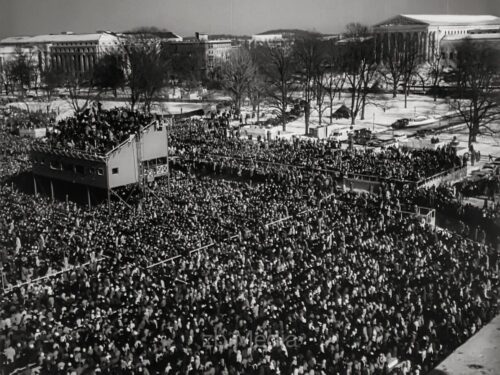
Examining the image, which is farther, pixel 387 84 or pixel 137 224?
pixel 387 84

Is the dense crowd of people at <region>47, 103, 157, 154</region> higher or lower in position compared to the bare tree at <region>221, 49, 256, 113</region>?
lower

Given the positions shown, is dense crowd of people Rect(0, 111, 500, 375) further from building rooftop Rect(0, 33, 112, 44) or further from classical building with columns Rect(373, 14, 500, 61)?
building rooftop Rect(0, 33, 112, 44)

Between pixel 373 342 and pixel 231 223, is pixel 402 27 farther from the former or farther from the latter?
pixel 373 342

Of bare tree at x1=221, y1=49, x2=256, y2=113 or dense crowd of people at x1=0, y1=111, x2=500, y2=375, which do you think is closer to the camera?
dense crowd of people at x1=0, y1=111, x2=500, y2=375

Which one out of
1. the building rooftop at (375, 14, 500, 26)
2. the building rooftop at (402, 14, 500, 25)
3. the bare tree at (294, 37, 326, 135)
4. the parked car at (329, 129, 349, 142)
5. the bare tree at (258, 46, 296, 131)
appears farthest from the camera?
the building rooftop at (402, 14, 500, 25)

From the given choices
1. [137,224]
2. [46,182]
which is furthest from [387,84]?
[137,224]

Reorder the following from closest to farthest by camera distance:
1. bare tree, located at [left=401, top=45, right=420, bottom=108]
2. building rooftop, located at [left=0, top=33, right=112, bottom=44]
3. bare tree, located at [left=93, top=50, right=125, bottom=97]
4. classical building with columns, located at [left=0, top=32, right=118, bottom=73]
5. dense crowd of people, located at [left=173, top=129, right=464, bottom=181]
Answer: dense crowd of people, located at [left=173, top=129, right=464, bottom=181] < bare tree, located at [left=401, top=45, right=420, bottom=108] < bare tree, located at [left=93, top=50, right=125, bottom=97] < classical building with columns, located at [left=0, top=32, right=118, bottom=73] < building rooftop, located at [left=0, top=33, right=112, bottom=44]

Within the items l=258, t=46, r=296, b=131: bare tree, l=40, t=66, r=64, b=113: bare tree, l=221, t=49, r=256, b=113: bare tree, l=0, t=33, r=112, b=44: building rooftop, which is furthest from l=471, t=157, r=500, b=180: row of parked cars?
l=0, t=33, r=112, b=44: building rooftop
